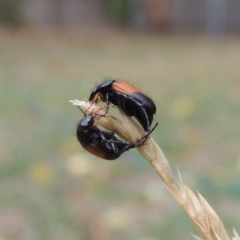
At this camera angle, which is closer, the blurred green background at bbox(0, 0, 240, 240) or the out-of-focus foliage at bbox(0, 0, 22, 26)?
the blurred green background at bbox(0, 0, 240, 240)

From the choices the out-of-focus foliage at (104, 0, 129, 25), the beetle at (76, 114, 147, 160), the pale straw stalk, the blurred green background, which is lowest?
the out-of-focus foliage at (104, 0, 129, 25)

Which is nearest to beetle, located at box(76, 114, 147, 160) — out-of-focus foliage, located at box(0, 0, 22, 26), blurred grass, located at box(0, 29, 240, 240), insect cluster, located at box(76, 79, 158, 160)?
insect cluster, located at box(76, 79, 158, 160)

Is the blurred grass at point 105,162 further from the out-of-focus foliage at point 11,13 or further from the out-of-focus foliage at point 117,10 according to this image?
the out-of-focus foliage at point 11,13

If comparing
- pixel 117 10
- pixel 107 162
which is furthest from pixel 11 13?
pixel 107 162

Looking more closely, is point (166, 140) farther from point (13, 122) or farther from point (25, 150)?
point (13, 122)

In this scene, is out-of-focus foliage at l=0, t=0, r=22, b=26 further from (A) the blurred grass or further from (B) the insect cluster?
(B) the insect cluster

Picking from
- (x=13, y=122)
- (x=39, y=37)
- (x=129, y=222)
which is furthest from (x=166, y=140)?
(x=39, y=37)

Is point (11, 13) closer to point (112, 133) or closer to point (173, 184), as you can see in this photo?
point (112, 133)

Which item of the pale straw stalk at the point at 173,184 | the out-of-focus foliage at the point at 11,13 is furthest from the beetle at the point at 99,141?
the out-of-focus foliage at the point at 11,13

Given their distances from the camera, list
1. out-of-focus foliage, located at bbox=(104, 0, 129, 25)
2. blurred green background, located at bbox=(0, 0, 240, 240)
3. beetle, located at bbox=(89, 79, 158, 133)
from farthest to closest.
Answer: out-of-focus foliage, located at bbox=(104, 0, 129, 25), blurred green background, located at bbox=(0, 0, 240, 240), beetle, located at bbox=(89, 79, 158, 133)
